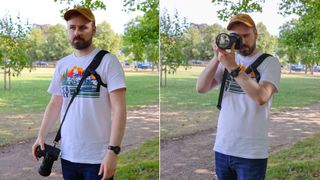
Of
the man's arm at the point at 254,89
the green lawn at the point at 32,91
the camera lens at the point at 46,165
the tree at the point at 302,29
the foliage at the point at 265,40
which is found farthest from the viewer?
→ the green lawn at the point at 32,91

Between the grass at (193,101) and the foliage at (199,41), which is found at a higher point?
the foliage at (199,41)

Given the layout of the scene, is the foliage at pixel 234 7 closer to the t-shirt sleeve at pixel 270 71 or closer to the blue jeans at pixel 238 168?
the t-shirt sleeve at pixel 270 71

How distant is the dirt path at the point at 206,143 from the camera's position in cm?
291

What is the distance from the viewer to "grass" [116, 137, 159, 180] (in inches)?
130

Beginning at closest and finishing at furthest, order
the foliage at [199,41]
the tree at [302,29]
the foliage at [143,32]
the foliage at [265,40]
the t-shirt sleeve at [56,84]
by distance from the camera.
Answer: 1. the t-shirt sleeve at [56,84]
2. the foliage at [265,40]
3. the tree at [302,29]
4. the foliage at [199,41]
5. the foliage at [143,32]

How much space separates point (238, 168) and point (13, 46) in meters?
2.09

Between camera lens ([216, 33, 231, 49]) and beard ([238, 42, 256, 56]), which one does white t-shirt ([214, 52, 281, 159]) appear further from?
camera lens ([216, 33, 231, 49])

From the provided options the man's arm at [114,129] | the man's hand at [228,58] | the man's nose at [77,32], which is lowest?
the man's arm at [114,129]

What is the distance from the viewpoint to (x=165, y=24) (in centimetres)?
326

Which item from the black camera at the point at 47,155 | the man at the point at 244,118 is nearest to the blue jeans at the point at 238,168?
the man at the point at 244,118

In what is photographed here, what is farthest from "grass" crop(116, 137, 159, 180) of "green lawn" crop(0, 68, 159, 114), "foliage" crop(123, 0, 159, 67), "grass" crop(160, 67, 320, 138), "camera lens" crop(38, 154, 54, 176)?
"camera lens" crop(38, 154, 54, 176)

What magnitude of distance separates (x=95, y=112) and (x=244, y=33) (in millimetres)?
685

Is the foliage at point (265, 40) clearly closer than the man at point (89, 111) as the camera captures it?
No

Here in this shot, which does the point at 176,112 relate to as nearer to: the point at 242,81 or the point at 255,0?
the point at 255,0
